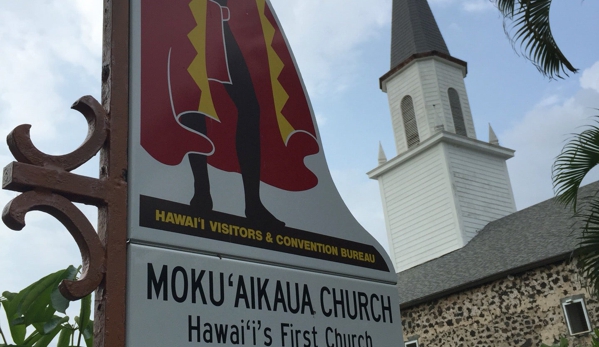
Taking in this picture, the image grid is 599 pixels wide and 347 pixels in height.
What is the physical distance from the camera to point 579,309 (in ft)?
49.3

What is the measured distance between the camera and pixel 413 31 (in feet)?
92.3

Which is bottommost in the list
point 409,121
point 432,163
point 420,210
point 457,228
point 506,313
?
point 506,313

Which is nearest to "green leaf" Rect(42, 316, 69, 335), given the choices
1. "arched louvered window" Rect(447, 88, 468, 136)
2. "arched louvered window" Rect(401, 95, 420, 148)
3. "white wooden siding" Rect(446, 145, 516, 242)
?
"white wooden siding" Rect(446, 145, 516, 242)

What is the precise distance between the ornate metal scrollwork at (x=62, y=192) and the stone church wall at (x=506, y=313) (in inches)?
573

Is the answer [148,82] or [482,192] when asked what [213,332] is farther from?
[482,192]

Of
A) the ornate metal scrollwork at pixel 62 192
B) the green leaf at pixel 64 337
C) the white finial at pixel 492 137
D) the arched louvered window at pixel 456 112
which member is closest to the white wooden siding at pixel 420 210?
the arched louvered window at pixel 456 112

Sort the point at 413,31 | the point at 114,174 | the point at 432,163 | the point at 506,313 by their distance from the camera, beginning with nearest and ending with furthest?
the point at 114,174, the point at 506,313, the point at 432,163, the point at 413,31

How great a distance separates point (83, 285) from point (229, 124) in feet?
3.27

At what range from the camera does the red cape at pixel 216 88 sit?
2346mm

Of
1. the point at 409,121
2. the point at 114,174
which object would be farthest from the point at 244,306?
the point at 409,121

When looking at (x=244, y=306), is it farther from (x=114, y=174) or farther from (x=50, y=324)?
(x=50, y=324)

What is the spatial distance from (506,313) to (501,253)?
258cm

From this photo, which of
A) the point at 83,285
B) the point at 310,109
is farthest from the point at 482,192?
the point at 83,285

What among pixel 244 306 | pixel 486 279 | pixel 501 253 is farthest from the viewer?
pixel 501 253
